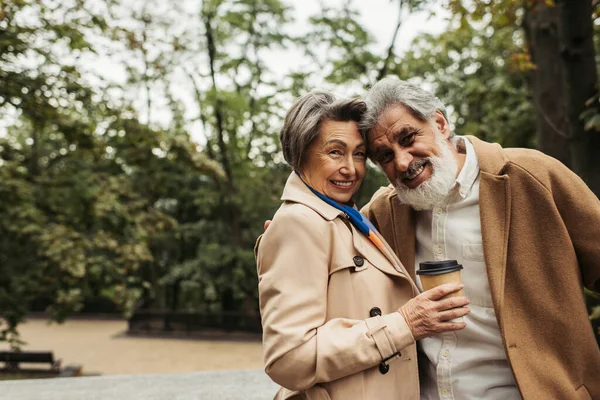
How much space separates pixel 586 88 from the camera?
12.5ft

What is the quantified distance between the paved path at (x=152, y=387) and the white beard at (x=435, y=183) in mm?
1747

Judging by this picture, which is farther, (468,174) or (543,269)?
(468,174)

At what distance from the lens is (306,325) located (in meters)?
1.51

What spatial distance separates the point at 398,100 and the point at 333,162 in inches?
16.1

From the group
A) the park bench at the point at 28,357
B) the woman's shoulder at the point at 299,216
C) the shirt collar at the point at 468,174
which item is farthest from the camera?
the park bench at the point at 28,357

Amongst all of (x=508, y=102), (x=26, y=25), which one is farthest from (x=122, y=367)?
(x=508, y=102)

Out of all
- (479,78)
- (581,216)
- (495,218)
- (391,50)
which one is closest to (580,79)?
(581,216)

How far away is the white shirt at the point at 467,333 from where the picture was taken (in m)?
1.85

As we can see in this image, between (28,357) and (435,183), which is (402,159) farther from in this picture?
(28,357)

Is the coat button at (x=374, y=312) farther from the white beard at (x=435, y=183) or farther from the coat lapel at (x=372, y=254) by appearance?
the white beard at (x=435, y=183)

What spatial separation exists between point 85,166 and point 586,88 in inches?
311

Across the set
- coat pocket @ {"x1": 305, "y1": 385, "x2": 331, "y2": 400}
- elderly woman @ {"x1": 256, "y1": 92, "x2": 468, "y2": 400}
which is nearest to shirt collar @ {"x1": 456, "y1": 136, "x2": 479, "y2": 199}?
elderly woman @ {"x1": 256, "y1": 92, "x2": 468, "y2": 400}

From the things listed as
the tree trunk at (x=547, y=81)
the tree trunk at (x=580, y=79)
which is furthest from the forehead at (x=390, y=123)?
the tree trunk at (x=547, y=81)

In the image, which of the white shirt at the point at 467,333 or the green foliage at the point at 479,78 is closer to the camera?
the white shirt at the point at 467,333
